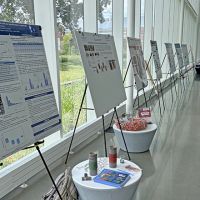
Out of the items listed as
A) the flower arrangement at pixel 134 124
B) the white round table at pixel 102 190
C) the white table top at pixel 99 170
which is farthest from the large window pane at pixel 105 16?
the white round table at pixel 102 190

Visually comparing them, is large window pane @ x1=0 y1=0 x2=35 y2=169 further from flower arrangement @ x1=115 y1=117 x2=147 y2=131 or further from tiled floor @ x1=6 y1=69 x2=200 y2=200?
flower arrangement @ x1=115 y1=117 x2=147 y2=131

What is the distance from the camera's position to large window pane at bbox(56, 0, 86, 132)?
3.76m

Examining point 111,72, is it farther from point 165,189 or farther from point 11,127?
point 11,127

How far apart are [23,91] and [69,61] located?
7.38 feet

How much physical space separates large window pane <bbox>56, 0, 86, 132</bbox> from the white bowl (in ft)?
2.39

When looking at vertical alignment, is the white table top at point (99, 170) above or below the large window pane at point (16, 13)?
below

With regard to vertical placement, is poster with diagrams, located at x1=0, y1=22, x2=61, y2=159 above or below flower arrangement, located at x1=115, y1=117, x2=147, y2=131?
above

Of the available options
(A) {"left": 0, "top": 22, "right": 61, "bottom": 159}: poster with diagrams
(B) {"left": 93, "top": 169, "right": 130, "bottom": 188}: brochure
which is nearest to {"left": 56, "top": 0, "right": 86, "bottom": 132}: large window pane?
(B) {"left": 93, "top": 169, "right": 130, "bottom": 188}: brochure

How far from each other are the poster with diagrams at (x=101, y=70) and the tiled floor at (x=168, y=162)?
873mm

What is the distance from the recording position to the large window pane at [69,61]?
3.76 meters

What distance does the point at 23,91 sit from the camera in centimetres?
184

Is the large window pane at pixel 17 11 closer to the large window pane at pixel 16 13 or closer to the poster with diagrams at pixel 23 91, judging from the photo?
the large window pane at pixel 16 13

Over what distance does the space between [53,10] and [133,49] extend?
1.61m

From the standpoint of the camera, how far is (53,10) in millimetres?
3268
